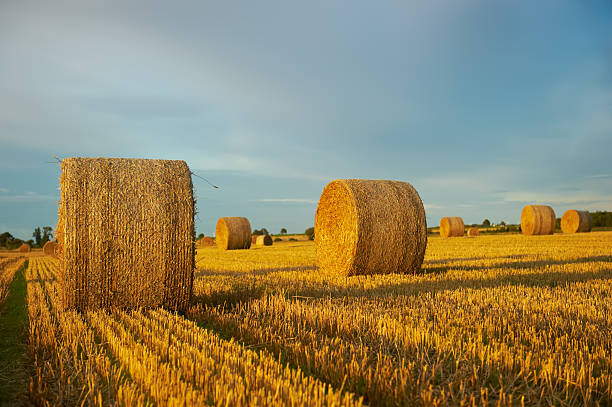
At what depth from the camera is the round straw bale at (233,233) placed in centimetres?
2152

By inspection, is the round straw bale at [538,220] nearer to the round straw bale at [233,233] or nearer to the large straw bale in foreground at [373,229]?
the round straw bale at [233,233]

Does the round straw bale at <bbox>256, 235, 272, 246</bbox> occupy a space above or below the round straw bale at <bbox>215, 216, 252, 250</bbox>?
below

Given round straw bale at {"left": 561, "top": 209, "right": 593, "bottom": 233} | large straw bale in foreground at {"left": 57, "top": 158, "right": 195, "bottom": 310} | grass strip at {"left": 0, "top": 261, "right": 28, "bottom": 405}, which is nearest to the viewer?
grass strip at {"left": 0, "top": 261, "right": 28, "bottom": 405}

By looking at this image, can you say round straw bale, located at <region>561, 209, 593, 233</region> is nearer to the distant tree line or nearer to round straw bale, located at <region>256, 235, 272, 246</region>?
round straw bale, located at <region>256, 235, 272, 246</region>

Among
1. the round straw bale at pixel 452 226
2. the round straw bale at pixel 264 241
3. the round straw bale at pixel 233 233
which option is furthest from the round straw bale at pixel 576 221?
the round straw bale at pixel 233 233

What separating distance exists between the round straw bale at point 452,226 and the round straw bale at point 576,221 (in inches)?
259

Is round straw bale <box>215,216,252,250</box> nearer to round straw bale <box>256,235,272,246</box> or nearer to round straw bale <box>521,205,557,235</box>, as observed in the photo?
round straw bale <box>256,235,272,246</box>

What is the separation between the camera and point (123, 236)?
5.43 metres

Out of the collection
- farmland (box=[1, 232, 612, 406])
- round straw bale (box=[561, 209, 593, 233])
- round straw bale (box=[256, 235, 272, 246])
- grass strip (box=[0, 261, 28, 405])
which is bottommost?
grass strip (box=[0, 261, 28, 405])

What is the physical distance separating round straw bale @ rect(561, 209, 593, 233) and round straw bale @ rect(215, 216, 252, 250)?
2124cm

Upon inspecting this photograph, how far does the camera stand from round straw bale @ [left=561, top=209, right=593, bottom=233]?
2770 centimetres

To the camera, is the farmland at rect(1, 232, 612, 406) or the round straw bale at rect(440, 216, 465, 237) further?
the round straw bale at rect(440, 216, 465, 237)

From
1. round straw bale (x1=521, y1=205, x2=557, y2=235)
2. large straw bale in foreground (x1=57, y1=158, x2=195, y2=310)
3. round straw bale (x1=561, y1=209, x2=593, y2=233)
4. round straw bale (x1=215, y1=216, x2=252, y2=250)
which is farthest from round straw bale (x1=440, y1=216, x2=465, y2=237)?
large straw bale in foreground (x1=57, y1=158, x2=195, y2=310)

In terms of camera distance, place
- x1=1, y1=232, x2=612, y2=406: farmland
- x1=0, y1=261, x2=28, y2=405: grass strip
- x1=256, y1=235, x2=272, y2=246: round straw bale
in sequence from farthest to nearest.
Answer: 1. x1=256, y1=235, x2=272, y2=246: round straw bale
2. x1=0, y1=261, x2=28, y2=405: grass strip
3. x1=1, y1=232, x2=612, y2=406: farmland
